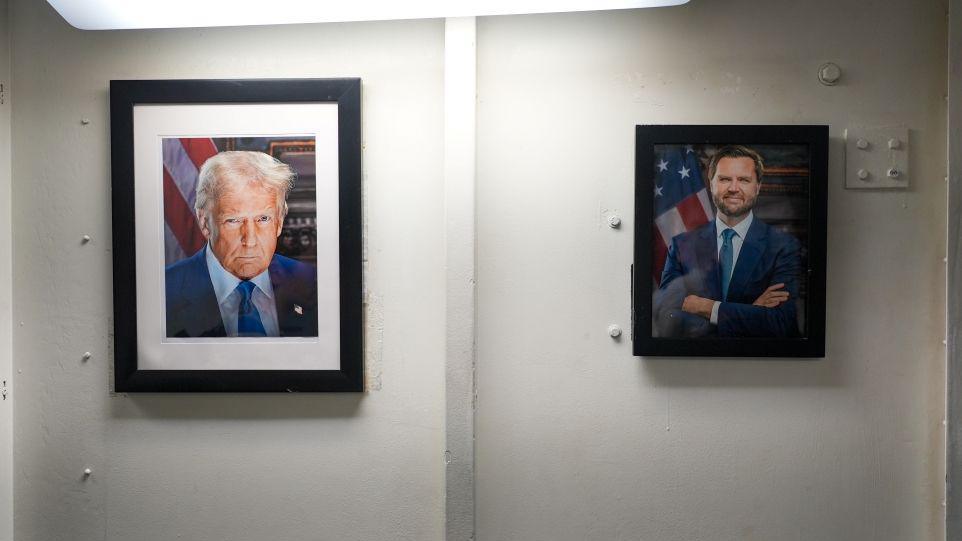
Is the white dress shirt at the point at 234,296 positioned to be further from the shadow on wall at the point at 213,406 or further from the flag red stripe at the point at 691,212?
the flag red stripe at the point at 691,212

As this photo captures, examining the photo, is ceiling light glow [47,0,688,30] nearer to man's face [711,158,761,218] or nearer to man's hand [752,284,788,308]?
man's face [711,158,761,218]

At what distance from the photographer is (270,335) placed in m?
1.66

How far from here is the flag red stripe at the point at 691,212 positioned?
1615 millimetres

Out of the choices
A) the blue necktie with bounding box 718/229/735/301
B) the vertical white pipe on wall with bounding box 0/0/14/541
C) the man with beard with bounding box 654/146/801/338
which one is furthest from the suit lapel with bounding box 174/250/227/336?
the blue necktie with bounding box 718/229/735/301

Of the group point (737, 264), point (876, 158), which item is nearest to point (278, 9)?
point (737, 264)

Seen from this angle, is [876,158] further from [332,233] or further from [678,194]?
[332,233]

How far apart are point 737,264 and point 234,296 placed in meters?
1.58

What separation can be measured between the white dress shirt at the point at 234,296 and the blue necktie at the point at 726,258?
1409 millimetres

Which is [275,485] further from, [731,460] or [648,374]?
[731,460]

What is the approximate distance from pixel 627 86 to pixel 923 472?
5.04 ft

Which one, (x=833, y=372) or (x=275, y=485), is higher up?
(x=833, y=372)

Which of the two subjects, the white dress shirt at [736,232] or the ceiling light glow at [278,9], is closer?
the ceiling light glow at [278,9]

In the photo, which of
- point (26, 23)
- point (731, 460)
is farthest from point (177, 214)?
point (731, 460)

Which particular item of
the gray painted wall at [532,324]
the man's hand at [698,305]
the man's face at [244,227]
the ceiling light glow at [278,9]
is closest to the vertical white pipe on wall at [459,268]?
the gray painted wall at [532,324]
